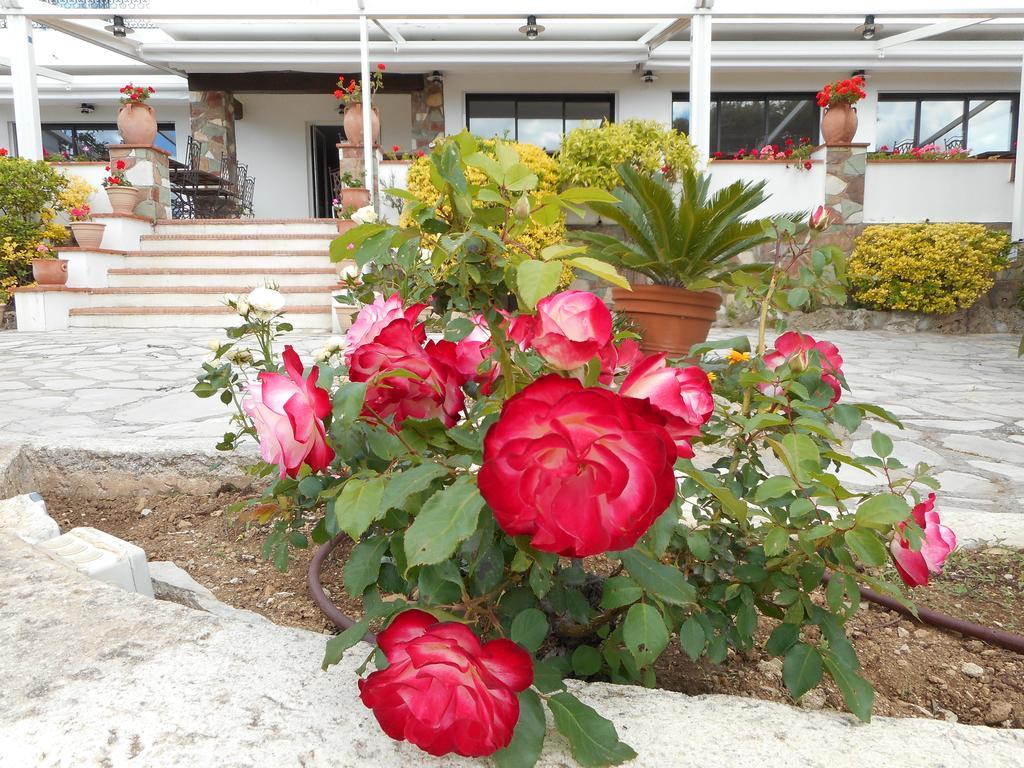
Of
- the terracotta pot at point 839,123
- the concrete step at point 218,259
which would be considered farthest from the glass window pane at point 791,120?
the concrete step at point 218,259

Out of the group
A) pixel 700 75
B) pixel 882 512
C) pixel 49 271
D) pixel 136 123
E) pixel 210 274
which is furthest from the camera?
pixel 136 123

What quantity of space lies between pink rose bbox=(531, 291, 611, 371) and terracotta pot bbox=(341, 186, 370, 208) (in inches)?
323

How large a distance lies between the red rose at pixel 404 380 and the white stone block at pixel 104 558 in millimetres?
782

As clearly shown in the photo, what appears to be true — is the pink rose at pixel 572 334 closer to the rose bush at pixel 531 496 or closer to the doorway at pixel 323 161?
the rose bush at pixel 531 496

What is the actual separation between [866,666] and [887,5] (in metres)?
10.0

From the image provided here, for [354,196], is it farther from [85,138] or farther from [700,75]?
[85,138]

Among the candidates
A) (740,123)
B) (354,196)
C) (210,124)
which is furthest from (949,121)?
(210,124)

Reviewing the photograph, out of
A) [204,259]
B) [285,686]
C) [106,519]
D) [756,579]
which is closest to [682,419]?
[756,579]

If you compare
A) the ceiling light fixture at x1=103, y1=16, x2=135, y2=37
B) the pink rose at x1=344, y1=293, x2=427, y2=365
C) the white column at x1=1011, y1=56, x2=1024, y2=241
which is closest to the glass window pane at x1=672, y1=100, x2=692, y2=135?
the white column at x1=1011, y1=56, x2=1024, y2=241

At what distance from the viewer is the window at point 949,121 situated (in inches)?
474

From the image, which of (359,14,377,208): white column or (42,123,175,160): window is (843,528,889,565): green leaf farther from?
(42,123,175,160): window

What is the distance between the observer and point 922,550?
0.94m

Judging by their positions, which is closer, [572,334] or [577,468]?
[577,468]

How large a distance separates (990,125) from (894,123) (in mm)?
1608
